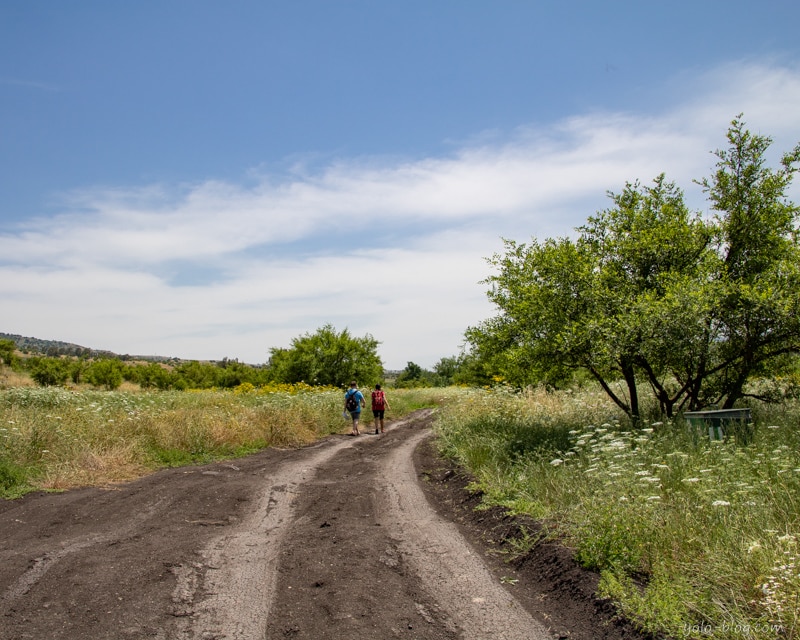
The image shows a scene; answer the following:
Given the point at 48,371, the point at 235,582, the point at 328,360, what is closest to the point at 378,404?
the point at 235,582

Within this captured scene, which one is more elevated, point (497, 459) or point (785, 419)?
point (785, 419)

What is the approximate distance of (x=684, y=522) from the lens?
5461 millimetres

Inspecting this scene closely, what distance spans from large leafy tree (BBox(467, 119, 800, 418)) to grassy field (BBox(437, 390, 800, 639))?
1.72 metres

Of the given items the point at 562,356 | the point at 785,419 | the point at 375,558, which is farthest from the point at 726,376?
the point at 375,558

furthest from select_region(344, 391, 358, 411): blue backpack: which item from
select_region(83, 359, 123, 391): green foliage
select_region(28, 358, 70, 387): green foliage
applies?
select_region(83, 359, 123, 391): green foliage

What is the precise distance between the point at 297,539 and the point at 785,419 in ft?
28.5

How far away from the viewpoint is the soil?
4.60 m

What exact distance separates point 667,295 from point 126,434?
39.7ft

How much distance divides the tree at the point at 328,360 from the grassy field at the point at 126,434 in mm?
22241

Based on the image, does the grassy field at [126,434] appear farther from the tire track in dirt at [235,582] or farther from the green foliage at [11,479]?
the tire track in dirt at [235,582]

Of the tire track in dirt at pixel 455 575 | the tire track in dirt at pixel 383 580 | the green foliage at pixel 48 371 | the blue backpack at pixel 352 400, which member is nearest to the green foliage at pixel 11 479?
the tire track in dirt at pixel 383 580

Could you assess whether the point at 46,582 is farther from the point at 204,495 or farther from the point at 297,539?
the point at 204,495

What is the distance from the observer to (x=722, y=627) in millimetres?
3877

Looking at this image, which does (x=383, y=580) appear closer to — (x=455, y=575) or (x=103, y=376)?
(x=455, y=575)
